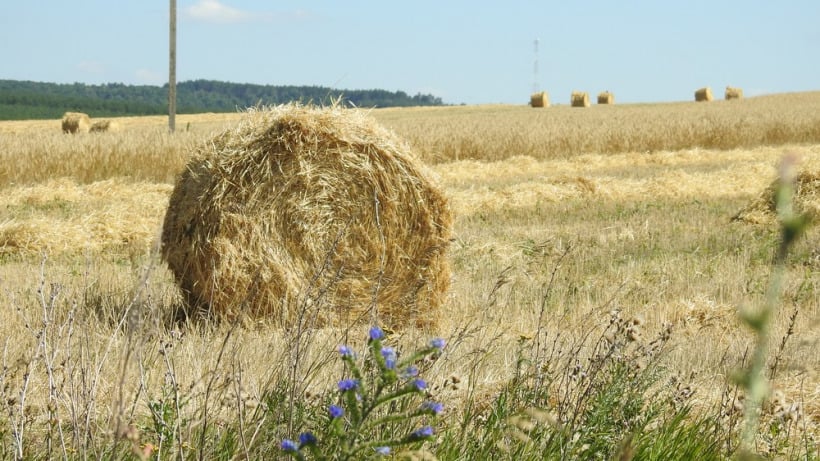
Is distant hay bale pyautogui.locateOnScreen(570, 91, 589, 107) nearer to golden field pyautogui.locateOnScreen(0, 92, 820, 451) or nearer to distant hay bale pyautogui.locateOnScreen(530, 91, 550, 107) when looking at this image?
distant hay bale pyautogui.locateOnScreen(530, 91, 550, 107)

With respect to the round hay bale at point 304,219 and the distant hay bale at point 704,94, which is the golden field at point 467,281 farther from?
the distant hay bale at point 704,94

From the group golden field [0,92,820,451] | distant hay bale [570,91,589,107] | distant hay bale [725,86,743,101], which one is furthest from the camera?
distant hay bale [725,86,743,101]

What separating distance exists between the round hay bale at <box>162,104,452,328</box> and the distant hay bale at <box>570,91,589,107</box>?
141 feet

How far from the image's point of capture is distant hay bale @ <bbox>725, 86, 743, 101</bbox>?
2149 inches

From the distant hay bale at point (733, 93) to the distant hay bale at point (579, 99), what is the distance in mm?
11013

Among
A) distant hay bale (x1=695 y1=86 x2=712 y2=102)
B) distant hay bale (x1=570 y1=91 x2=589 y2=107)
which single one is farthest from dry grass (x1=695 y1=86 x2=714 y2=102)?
distant hay bale (x1=570 y1=91 x2=589 y2=107)

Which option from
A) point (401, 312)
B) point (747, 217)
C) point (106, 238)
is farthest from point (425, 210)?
point (747, 217)

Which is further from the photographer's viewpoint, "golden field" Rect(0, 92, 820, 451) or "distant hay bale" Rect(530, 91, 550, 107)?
"distant hay bale" Rect(530, 91, 550, 107)

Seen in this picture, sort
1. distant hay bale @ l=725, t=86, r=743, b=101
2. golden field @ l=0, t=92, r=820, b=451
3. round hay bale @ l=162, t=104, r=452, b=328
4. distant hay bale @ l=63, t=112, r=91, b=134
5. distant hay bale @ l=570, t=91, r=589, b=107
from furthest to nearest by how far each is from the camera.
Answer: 1. distant hay bale @ l=725, t=86, r=743, b=101
2. distant hay bale @ l=570, t=91, r=589, b=107
3. distant hay bale @ l=63, t=112, r=91, b=134
4. round hay bale @ l=162, t=104, r=452, b=328
5. golden field @ l=0, t=92, r=820, b=451

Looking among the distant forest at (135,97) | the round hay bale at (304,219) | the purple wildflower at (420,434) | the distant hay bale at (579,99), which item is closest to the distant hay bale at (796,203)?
the round hay bale at (304,219)

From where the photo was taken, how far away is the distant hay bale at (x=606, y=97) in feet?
171

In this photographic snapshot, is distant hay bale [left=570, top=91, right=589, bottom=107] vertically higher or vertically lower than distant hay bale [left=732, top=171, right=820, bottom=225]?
higher

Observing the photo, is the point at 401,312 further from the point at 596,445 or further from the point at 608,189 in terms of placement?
the point at 608,189

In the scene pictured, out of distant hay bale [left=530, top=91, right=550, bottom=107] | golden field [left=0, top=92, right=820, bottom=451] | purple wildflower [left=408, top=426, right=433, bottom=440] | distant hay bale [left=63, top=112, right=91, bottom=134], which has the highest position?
distant hay bale [left=530, top=91, right=550, bottom=107]
